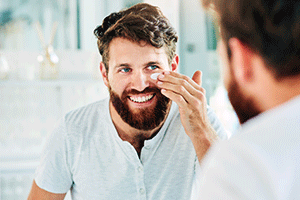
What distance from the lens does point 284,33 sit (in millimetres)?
405

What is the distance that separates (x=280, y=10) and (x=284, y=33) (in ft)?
0.10

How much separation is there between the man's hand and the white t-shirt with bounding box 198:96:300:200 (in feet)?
2.16

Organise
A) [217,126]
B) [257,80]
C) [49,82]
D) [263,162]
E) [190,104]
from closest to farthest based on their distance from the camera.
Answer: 1. [263,162]
2. [257,80]
3. [190,104]
4. [217,126]
5. [49,82]

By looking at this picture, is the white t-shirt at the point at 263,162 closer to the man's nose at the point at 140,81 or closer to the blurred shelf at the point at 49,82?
the man's nose at the point at 140,81

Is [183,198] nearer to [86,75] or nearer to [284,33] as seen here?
[284,33]

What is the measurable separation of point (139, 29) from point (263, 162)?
0.85 meters

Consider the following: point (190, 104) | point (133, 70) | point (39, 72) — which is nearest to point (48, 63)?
point (39, 72)

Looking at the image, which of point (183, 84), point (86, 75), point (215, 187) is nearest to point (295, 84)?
point (215, 187)

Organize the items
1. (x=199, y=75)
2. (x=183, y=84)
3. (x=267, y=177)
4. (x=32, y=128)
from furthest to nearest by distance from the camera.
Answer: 1. (x=32, y=128)
2. (x=199, y=75)
3. (x=183, y=84)
4. (x=267, y=177)

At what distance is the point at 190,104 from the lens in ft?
3.43

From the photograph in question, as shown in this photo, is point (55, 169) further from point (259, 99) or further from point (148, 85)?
point (259, 99)

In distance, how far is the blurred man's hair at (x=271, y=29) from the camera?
0.40 meters

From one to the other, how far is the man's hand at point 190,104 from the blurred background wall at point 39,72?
1396 mm

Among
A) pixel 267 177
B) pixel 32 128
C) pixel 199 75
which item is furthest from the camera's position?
pixel 32 128
